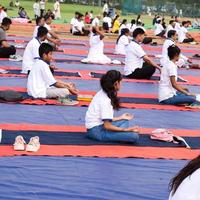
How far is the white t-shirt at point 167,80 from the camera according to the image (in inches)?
328

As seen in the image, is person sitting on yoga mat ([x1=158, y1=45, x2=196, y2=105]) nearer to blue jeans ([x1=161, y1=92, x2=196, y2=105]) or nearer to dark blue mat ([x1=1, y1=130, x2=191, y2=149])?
blue jeans ([x1=161, y1=92, x2=196, y2=105])

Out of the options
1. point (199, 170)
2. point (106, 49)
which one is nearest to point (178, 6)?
point (106, 49)

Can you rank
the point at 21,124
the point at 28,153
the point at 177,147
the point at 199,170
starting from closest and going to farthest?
the point at 199,170 → the point at 28,153 → the point at 177,147 → the point at 21,124

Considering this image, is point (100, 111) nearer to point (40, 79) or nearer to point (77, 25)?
point (40, 79)

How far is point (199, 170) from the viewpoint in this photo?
6.89 feet

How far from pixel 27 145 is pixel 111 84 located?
1200mm

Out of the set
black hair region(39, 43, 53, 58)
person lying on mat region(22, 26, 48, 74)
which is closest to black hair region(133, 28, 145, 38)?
person lying on mat region(22, 26, 48, 74)

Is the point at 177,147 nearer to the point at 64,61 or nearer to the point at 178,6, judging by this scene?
the point at 64,61

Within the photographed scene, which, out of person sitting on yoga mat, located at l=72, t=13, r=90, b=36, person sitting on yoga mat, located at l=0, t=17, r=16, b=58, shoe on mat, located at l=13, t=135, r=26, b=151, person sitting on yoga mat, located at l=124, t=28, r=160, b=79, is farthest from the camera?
person sitting on yoga mat, located at l=72, t=13, r=90, b=36

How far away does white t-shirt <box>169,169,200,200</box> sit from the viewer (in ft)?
6.75

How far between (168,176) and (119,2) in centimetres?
5058

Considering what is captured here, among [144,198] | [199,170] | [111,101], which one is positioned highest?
[199,170]

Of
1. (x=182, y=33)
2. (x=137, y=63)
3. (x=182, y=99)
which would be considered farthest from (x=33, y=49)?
(x=182, y=33)

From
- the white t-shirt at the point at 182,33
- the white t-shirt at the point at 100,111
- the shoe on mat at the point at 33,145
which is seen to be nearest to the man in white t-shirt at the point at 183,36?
the white t-shirt at the point at 182,33
